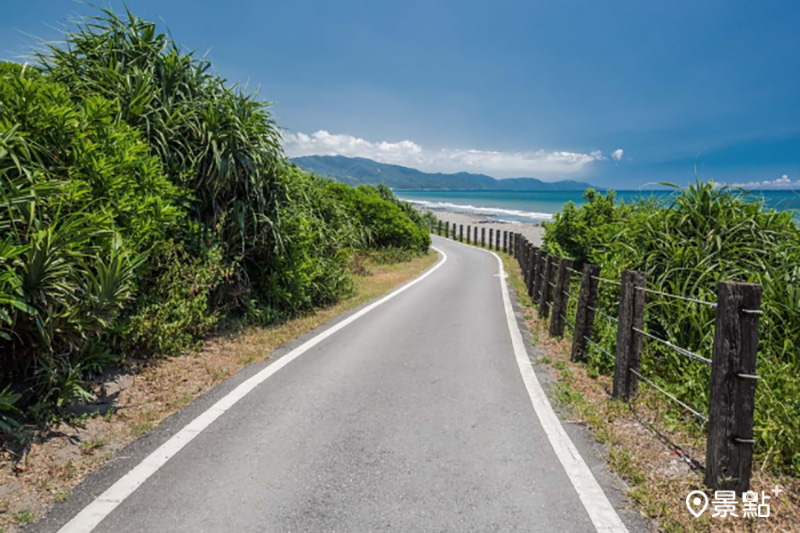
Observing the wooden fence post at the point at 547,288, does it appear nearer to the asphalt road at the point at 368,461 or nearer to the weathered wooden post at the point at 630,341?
the asphalt road at the point at 368,461

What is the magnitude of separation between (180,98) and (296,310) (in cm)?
403

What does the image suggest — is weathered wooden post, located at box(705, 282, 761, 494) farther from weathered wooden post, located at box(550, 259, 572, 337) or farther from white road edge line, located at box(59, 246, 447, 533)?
weathered wooden post, located at box(550, 259, 572, 337)

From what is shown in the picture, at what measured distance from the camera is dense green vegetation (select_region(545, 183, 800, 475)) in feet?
A: 14.0

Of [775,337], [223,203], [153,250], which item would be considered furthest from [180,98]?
[775,337]

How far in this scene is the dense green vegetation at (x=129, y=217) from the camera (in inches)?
142

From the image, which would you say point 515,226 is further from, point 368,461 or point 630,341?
point 368,461

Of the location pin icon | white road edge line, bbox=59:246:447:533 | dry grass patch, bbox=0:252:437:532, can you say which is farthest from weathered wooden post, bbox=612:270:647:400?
dry grass patch, bbox=0:252:437:532

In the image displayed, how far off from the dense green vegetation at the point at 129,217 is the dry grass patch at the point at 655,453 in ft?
14.0

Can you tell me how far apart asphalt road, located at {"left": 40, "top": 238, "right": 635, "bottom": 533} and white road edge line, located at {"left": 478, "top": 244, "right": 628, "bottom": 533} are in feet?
0.21

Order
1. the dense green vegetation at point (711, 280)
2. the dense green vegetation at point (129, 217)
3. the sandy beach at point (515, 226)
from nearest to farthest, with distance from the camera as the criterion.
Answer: the dense green vegetation at point (129, 217) < the dense green vegetation at point (711, 280) < the sandy beach at point (515, 226)

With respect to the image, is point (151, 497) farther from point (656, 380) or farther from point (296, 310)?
point (296, 310)

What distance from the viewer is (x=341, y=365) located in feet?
19.7

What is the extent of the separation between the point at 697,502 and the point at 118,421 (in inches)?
177

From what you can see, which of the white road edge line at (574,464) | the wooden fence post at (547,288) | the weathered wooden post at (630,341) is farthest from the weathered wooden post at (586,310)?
the wooden fence post at (547,288)
